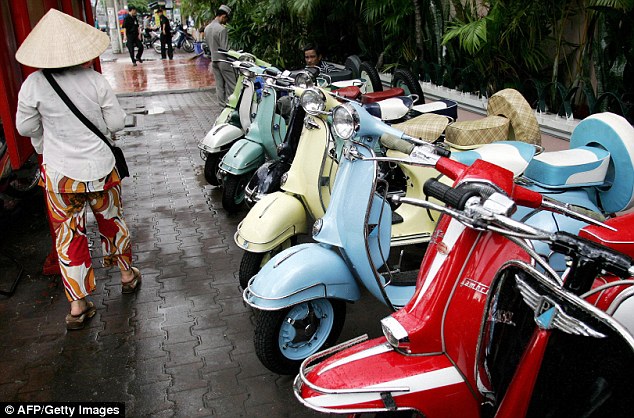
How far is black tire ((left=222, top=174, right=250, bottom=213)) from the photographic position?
5336 millimetres

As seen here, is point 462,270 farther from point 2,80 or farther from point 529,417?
point 2,80

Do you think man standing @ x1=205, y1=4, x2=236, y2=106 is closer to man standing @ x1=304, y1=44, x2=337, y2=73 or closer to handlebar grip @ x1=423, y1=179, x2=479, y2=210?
man standing @ x1=304, y1=44, x2=337, y2=73

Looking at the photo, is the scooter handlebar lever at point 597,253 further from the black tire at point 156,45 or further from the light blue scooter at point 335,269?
the black tire at point 156,45

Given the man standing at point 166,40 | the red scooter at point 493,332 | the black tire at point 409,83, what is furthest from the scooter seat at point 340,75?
the man standing at point 166,40

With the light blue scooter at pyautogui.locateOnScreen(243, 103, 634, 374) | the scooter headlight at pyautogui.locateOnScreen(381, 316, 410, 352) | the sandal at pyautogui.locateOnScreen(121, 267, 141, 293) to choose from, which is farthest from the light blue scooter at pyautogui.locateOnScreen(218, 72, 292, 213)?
the scooter headlight at pyautogui.locateOnScreen(381, 316, 410, 352)

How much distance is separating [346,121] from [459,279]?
→ 3.57 ft

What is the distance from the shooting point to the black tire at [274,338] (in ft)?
9.40

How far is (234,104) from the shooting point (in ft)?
19.9

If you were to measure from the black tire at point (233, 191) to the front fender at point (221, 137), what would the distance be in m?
0.45

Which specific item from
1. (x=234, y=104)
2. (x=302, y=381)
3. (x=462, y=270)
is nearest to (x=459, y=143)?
(x=462, y=270)

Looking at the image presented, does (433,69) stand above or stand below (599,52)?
below

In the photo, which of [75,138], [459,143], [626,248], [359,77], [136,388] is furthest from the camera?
[359,77]

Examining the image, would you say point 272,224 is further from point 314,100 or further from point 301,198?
point 314,100

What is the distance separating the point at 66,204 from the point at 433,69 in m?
5.18
